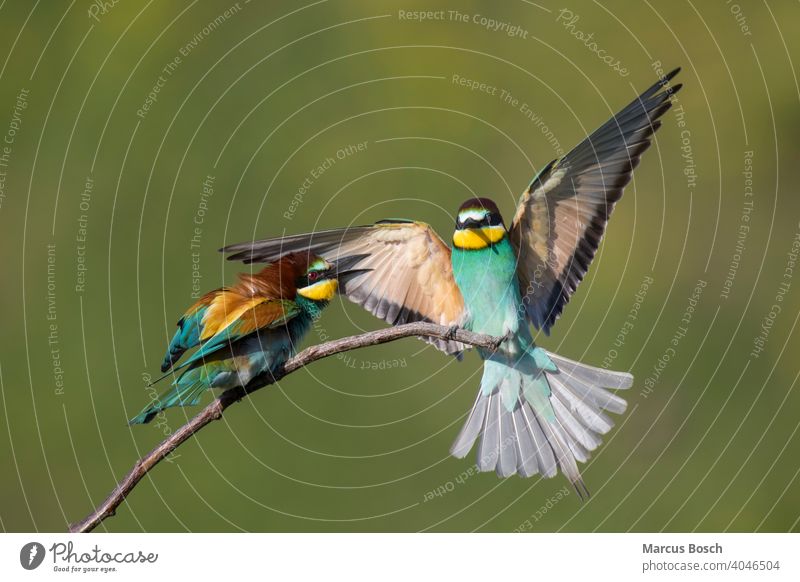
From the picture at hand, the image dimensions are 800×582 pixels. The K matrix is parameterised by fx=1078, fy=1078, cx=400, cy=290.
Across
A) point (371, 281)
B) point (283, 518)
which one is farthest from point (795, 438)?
point (371, 281)

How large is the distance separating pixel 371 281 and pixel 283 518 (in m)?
1.72

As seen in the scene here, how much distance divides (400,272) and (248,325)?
26.8 inches

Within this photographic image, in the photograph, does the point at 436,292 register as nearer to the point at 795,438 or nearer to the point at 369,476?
the point at 369,476

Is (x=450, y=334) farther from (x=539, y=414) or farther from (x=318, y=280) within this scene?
(x=539, y=414)

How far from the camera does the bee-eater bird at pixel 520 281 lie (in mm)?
3057

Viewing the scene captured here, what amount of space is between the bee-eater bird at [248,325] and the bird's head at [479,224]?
17.8 inches

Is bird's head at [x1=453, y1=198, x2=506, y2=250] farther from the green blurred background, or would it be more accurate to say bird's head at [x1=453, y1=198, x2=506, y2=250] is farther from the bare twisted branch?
the green blurred background

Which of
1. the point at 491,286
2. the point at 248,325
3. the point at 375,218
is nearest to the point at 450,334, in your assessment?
the point at 248,325

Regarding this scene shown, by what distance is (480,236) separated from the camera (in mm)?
3150

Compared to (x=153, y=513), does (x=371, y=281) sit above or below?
above

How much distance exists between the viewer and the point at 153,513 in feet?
15.1

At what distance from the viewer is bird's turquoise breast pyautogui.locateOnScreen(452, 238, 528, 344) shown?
3.16 meters

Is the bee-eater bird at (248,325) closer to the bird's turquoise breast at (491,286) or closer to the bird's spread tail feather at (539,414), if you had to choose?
the bird's turquoise breast at (491,286)

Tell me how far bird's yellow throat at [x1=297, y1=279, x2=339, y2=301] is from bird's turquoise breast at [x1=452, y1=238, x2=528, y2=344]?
43cm
